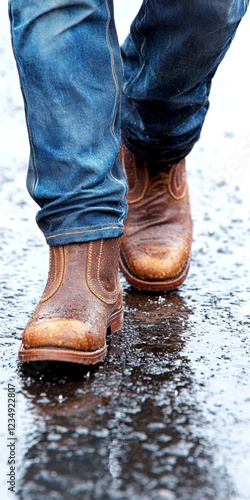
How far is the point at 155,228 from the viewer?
222 cm

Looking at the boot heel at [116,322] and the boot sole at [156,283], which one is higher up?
the boot heel at [116,322]

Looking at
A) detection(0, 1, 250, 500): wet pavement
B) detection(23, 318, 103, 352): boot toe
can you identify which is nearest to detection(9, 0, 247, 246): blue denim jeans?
detection(23, 318, 103, 352): boot toe

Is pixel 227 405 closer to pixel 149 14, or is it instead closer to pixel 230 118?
pixel 149 14

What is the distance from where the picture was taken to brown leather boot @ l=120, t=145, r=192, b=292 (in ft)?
6.82

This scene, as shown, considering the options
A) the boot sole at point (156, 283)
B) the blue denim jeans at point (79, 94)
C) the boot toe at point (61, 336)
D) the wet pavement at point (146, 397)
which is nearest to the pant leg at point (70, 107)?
the blue denim jeans at point (79, 94)

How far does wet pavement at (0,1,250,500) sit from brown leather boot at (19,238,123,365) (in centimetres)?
5

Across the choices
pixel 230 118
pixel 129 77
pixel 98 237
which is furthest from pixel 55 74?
pixel 230 118

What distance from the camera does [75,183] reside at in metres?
1.56

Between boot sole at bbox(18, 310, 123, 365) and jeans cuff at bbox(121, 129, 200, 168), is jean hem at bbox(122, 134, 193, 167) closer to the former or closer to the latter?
jeans cuff at bbox(121, 129, 200, 168)

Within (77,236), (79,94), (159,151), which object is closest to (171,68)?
(159,151)

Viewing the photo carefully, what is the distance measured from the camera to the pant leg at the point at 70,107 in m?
1.50

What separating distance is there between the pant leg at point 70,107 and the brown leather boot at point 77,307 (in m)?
0.05

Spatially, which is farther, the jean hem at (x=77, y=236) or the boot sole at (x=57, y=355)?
the jean hem at (x=77, y=236)

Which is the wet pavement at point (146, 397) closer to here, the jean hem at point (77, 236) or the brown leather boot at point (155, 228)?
the brown leather boot at point (155, 228)
